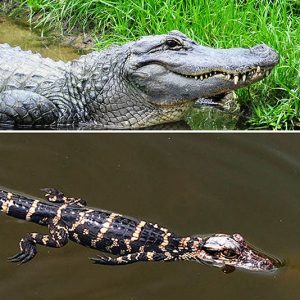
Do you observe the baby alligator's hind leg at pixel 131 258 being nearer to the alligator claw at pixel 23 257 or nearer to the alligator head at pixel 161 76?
the alligator claw at pixel 23 257

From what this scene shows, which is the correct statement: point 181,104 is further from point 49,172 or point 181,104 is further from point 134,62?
point 49,172

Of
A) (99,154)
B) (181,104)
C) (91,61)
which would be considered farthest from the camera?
(91,61)

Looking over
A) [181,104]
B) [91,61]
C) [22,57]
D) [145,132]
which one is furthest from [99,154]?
[22,57]

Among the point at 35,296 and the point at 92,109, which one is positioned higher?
the point at 92,109

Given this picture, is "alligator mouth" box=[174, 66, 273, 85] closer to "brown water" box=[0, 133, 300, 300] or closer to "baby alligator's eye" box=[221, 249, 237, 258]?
"brown water" box=[0, 133, 300, 300]

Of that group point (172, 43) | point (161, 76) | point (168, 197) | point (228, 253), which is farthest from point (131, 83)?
point (228, 253)

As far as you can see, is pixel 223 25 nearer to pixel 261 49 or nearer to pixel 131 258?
pixel 261 49

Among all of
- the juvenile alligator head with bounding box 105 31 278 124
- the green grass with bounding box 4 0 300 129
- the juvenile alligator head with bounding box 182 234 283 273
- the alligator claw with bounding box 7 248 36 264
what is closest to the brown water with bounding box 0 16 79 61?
the green grass with bounding box 4 0 300 129
